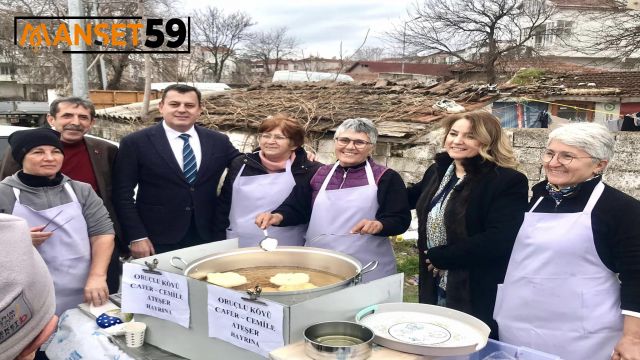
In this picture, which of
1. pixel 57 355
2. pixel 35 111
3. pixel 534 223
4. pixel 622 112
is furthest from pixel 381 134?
pixel 35 111

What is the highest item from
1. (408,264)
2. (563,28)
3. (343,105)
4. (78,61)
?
(563,28)

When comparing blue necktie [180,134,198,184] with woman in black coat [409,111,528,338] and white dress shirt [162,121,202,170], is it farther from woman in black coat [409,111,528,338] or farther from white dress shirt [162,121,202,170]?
woman in black coat [409,111,528,338]

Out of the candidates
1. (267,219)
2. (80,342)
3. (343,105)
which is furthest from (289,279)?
(343,105)

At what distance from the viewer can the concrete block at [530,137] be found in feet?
16.3

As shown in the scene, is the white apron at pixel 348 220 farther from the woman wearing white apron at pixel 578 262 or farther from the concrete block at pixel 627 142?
the concrete block at pixel 627 142

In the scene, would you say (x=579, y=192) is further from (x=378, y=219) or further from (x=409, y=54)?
(x=409, y=54)

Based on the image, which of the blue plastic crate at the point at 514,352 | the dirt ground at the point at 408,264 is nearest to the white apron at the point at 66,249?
the blue plastic crate at the point at 514,352

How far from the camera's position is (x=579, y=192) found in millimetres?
1880

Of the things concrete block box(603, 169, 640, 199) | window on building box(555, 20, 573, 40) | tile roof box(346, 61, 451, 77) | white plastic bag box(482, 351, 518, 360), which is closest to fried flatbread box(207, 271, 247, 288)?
white plastic bag box(482, 351, 518, 360)

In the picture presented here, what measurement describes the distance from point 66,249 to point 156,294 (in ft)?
2.41

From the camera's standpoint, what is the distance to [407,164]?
6148 mm

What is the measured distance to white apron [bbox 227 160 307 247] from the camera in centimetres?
286

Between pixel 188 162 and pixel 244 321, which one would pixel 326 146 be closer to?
pixel 188 162

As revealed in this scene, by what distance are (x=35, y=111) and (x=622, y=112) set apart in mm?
15655
